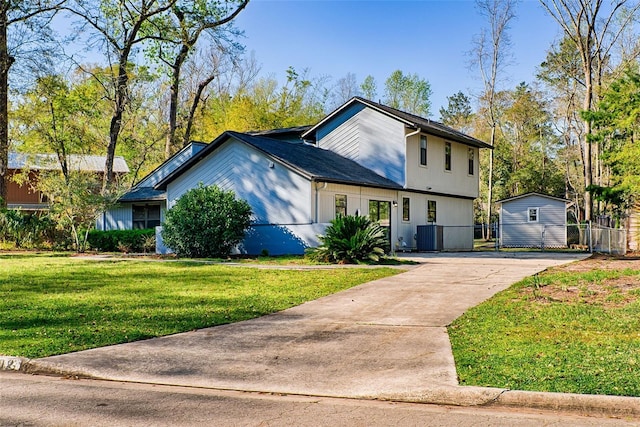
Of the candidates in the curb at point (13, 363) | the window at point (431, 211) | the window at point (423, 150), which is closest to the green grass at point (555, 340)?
the curb at point (13, 363)

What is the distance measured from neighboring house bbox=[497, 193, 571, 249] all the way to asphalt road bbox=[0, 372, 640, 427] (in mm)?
32075

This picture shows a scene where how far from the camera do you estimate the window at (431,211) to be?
29.4 m

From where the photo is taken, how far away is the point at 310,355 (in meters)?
7.28

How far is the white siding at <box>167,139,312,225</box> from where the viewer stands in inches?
899

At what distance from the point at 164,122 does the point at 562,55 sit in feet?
104

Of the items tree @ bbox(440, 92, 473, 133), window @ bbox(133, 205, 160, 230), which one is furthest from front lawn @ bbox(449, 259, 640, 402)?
tree @ bbox(440, 92, 473, 133)

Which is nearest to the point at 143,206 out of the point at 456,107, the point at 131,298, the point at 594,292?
the point at 131,298

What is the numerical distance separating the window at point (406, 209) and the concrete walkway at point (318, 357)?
1673 cm

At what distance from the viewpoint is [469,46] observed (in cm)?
4494

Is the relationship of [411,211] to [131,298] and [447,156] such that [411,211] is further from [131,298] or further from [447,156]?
[131,298]

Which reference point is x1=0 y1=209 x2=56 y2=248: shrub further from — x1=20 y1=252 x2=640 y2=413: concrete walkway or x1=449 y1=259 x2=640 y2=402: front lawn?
x1=449 y1=259 x2=640 y2=402: front lawn

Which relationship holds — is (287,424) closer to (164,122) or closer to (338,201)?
(338,201)

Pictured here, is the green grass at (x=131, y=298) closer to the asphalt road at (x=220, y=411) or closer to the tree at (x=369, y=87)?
the asphalt road at (x=220, y=411)

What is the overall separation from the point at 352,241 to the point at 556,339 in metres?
10.9
